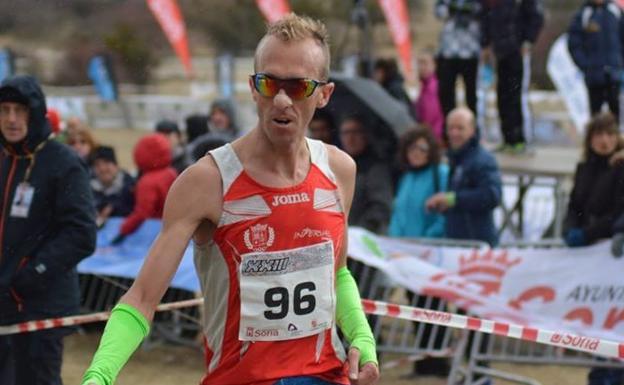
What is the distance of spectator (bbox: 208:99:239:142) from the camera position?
1039 cm

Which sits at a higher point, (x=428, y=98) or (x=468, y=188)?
(x=428, y=98)

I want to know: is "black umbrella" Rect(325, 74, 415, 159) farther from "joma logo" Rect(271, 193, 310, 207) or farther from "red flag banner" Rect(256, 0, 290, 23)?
"red flag banner" Rect(256, 0, 290, 23)

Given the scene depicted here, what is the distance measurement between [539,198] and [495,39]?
4.96 ft

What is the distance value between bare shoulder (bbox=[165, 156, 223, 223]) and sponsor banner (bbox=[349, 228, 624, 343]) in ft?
13.2

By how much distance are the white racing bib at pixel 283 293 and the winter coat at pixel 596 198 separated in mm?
4215

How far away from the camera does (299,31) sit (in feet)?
11.6

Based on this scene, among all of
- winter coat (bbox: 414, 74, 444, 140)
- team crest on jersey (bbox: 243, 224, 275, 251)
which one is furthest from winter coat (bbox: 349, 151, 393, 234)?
team crest on jersey (bbox: 243, 224, 275, 251)

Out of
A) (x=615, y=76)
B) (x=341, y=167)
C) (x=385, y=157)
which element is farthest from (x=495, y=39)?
(x=341, y=167)

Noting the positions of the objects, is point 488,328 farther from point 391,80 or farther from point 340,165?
point 391,80

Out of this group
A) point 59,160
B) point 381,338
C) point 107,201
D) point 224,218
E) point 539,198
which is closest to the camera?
point 224,218

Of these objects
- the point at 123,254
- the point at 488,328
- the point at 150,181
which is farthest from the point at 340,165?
the point at 123,254

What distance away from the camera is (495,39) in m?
10.8

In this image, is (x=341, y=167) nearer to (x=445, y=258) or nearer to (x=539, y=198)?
(x=445, y=258)

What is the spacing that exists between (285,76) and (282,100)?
0.25ft
